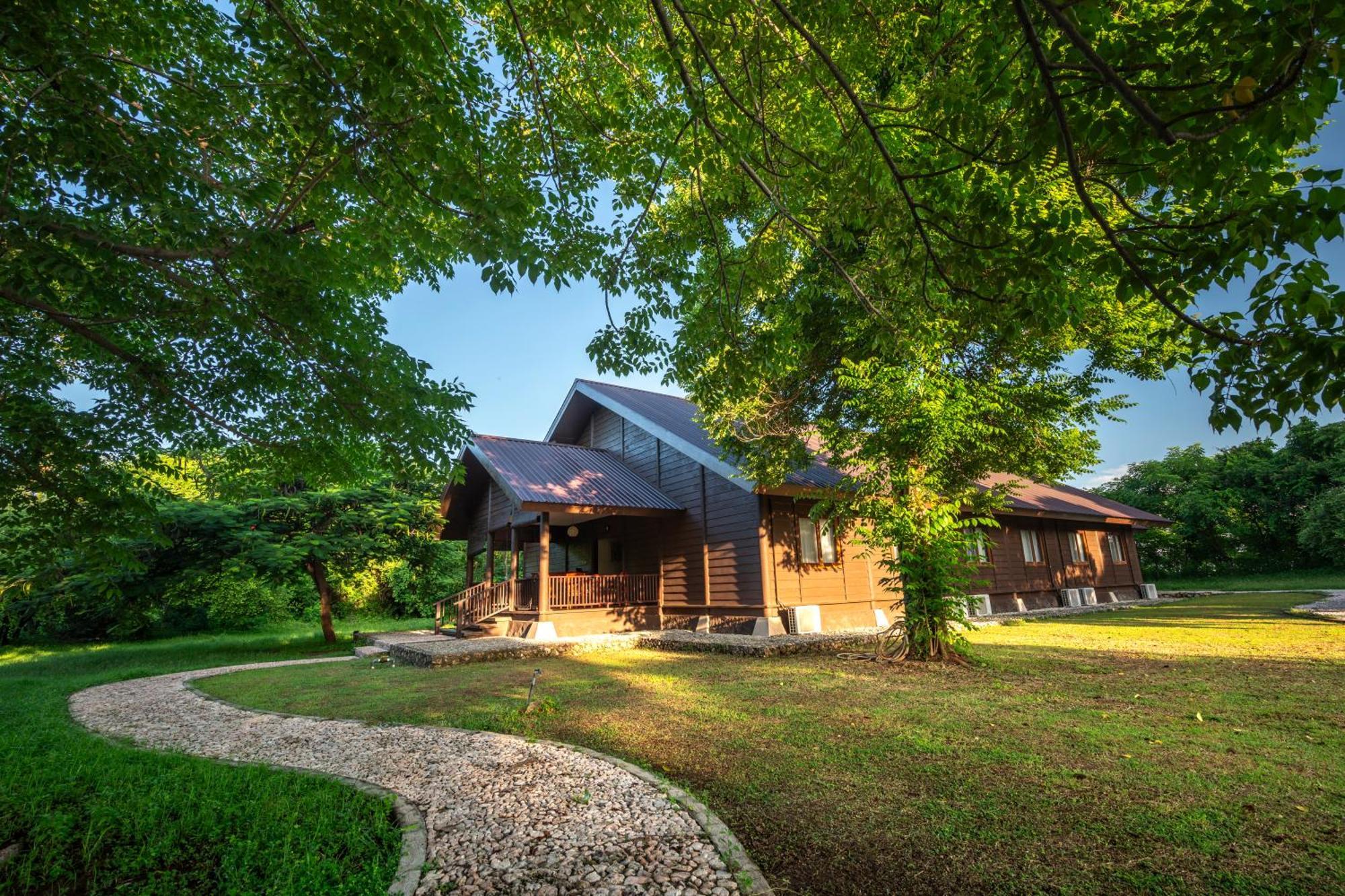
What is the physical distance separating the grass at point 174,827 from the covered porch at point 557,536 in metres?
8.21

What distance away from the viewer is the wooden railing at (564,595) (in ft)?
47.2

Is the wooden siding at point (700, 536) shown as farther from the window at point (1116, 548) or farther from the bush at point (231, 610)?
the window at point (1116, 548)

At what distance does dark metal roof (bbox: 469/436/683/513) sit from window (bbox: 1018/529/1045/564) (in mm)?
12855

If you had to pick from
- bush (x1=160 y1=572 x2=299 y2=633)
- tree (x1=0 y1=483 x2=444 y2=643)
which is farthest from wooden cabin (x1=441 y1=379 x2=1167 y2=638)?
bush (x1=160 y1=572 x2=299 y2=633)

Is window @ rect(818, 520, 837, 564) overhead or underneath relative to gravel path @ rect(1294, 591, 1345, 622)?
overhead

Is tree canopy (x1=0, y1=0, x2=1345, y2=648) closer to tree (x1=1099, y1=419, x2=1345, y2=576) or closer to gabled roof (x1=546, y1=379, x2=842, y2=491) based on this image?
gabled roof (x1=546, y1=379, x2=842, y2=491)

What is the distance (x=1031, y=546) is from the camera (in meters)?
20.2

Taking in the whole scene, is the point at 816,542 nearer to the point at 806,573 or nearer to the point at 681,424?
the point at 806,573

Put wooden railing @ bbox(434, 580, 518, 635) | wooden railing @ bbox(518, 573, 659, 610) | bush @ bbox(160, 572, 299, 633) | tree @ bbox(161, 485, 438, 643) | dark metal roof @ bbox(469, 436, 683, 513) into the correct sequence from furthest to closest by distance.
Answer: bush @ bbox(160, 572, 299, 633)
wooden railing @ bbox(434, 580, 518, 635)
tree @ bbox(161, 485, 438, 643)
wooden railing @ bbox(518, 573, 659, 610)
dark metal roof @ bbox(469, 436, 683, 513)

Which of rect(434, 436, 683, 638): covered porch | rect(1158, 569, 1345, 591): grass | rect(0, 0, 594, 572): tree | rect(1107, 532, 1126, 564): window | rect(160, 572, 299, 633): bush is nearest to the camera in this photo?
rect(0, 0, 594, 572): tree

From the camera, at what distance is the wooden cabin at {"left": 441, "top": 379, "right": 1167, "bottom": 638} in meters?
13.5

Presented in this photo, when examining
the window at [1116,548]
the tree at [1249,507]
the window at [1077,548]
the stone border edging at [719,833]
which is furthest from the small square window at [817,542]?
the tree at [1249,507]

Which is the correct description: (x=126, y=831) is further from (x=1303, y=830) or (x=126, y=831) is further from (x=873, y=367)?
(x=873, y=367)

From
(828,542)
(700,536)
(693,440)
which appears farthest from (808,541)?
(693,440)
